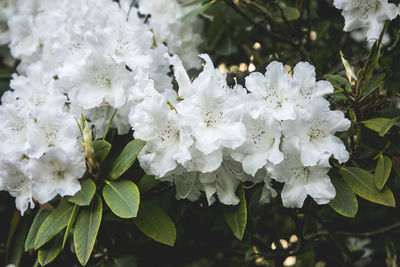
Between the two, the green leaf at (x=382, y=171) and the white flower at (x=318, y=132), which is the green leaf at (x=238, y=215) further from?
the green leaf at (x=382, y=171)

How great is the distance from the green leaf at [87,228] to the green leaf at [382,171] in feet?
2.65

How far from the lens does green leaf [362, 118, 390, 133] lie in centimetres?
139

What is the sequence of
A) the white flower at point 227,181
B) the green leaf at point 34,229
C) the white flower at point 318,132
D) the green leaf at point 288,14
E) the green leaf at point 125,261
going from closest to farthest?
the white flower at point 318,132
the white flower at point 227,181
the green leaf at point 34,229
the green leaf at point 125,261
the green leaf at point 288,14

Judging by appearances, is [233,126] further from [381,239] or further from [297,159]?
[381,239]

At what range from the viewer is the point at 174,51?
1.91m

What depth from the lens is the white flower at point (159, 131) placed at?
1284 mm

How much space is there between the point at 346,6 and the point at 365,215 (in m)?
0.87

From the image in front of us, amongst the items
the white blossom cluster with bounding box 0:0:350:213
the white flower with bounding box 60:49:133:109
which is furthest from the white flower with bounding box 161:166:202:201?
the white flower with bounding box 60:49:133:109

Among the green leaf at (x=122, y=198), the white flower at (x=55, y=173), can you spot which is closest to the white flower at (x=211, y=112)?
the green leaf at (x=122, y=198)

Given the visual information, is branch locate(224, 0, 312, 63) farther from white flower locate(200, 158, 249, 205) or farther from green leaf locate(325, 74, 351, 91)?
white flower locate(200, 158, 249, 205)

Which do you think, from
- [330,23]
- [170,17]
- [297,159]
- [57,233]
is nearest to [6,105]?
[57,233]

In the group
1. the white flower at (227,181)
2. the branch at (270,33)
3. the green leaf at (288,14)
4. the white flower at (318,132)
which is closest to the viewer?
the white flower at (318,132)

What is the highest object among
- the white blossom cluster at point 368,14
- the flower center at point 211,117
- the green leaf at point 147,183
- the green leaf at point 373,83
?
the white blossom cluster at point 368,14

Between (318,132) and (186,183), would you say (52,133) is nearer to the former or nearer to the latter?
(186,183)
